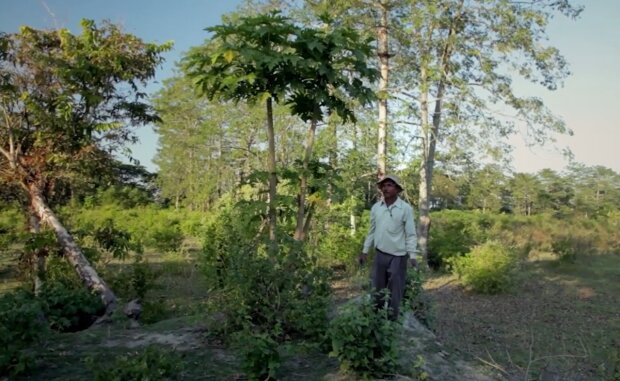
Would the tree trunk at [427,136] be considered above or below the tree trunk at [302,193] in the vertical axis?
above

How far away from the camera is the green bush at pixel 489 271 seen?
34.7 feet

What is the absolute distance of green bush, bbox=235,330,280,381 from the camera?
3.69 meters

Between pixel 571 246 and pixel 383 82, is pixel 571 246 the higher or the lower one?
the lower one

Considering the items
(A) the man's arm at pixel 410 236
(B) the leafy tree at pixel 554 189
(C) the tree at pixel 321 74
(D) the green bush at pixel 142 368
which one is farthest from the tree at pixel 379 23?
(B) the leafy tree at pixel 554 189

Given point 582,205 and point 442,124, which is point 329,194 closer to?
point 442,124

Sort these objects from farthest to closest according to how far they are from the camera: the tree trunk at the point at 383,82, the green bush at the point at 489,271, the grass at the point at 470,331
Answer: the tree trunk at the point at 383,82 < the green bush at the point at 489,271 < the grass at the point at 470,331

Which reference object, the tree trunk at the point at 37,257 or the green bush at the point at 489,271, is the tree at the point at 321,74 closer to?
the tree trunk at the point at 37,257

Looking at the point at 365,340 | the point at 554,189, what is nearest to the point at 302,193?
the point at 365,340

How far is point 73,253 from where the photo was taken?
702 cm

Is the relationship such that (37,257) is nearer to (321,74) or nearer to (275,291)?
(275,291)

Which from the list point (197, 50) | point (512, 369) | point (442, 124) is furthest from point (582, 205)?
point (197, 50)

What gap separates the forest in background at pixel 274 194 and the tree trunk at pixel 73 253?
3 centimetres

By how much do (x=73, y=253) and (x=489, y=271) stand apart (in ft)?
26.9

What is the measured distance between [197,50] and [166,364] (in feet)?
10.8
